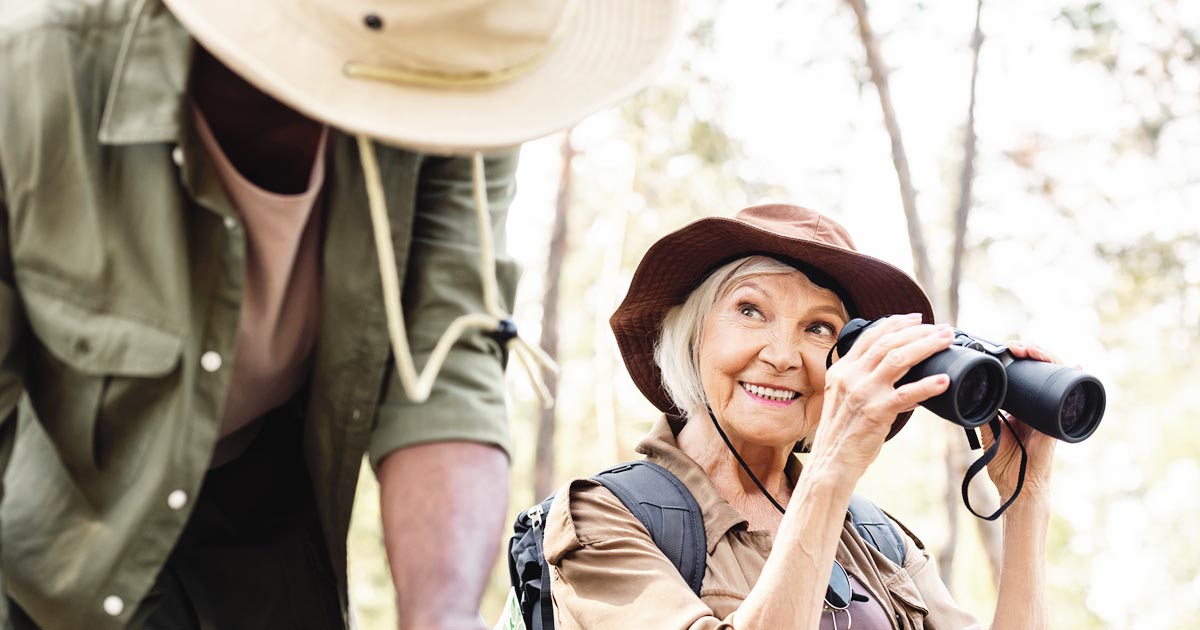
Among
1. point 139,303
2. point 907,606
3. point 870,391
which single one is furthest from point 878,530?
point 139,303

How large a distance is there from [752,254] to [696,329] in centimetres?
21

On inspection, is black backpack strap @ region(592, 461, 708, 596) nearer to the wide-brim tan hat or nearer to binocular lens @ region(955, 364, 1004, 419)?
binocular lens @ region(955, 364, 1004, 419)

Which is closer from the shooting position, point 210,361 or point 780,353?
point 210,361

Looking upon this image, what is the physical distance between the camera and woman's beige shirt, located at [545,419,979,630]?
8.13ft

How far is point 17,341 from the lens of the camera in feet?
5.03

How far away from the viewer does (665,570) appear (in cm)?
254

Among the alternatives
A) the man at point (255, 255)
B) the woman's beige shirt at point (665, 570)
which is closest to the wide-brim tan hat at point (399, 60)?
the man at point (255, 255)

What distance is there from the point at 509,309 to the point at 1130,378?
1648 cm

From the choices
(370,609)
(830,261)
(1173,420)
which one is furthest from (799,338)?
(1173,420)

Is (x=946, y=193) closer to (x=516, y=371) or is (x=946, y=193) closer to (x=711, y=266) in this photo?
(x=516, y=371)

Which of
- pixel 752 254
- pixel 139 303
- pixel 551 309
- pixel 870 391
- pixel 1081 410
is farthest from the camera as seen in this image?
pixel 551 309

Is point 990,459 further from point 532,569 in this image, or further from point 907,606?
point 532,569

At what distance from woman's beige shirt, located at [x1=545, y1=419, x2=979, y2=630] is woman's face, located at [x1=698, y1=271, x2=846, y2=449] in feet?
0.53

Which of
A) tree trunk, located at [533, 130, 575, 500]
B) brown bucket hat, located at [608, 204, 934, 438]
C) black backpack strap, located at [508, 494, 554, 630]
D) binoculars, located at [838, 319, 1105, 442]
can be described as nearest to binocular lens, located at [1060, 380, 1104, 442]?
binoculars, located at [838, 319, 1105, 442]
